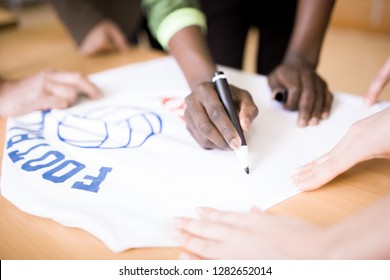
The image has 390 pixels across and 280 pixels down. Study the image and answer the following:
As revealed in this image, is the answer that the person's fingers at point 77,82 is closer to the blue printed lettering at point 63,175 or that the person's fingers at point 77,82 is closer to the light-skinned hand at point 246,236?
the blue printed lettering at point 63,175

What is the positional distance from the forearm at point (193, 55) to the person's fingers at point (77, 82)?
0.61 ft

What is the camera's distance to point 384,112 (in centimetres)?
54

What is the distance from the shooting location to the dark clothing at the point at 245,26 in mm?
1106

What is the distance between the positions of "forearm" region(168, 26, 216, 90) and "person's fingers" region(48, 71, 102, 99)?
0.61 feet

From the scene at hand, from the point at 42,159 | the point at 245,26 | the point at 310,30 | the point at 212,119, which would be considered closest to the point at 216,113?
the point at 212,119

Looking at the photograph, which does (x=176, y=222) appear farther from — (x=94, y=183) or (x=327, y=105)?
(x=327, y=105)

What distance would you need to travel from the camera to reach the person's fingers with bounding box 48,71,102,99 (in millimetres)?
841

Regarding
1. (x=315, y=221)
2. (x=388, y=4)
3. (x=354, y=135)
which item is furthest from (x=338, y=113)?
(x=388, y=4)

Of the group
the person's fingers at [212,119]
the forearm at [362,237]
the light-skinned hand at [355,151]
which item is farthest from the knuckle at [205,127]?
the forearm at [362,237]

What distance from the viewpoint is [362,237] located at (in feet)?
1.30

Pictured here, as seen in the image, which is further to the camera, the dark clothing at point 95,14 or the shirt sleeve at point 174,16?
the dark clothing at point 95,14

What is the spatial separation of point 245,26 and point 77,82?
0.54 meters

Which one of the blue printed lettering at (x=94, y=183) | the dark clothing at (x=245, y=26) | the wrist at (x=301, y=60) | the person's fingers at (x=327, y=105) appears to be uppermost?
the dark clothing at (x=245, y=26)

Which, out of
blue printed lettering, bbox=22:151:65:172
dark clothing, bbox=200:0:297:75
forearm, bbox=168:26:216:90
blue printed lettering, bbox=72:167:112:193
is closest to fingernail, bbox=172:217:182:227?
blue printed lettering, bbox=72:167:112:193
